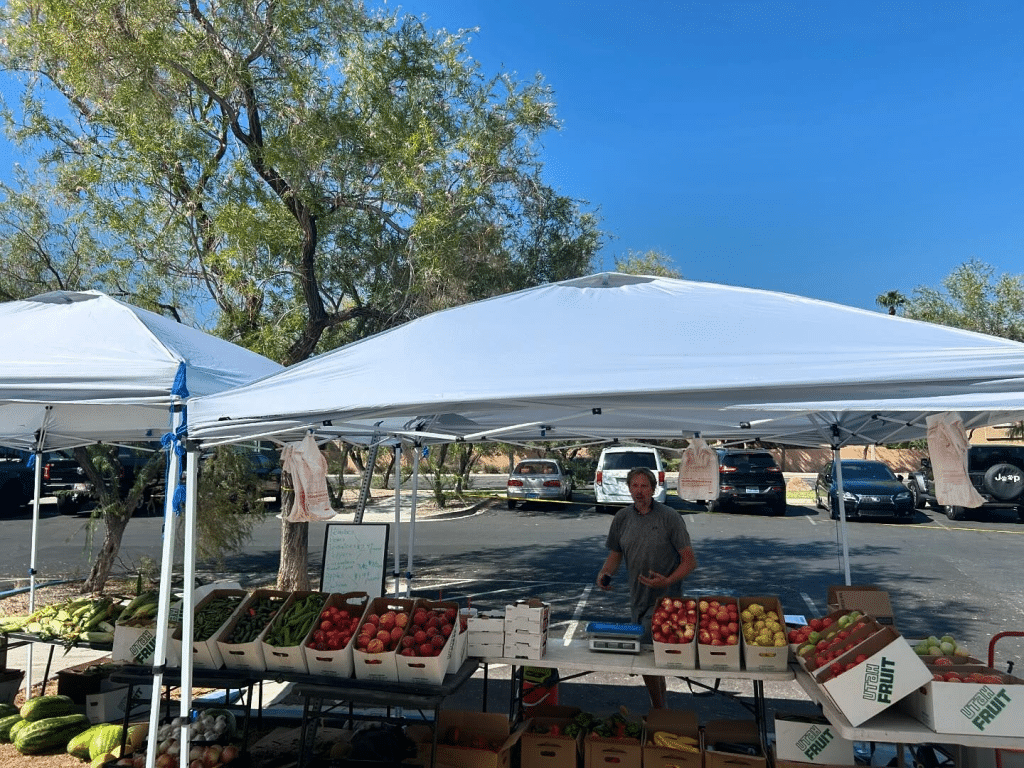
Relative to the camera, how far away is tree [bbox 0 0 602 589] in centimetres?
963

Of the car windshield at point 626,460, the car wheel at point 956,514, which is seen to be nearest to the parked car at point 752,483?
the car windshield at point 626,460

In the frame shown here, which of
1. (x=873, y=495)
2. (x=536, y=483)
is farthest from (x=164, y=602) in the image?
(x=536, y=483)

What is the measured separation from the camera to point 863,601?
6371 millimetres

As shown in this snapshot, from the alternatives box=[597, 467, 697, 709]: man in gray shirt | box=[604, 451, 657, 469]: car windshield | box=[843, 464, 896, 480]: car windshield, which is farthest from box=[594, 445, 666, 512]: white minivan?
box=[597, 467, 697, 709]: man in gray shirt

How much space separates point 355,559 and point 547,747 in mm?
3445

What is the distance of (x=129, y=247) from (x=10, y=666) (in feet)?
18.4

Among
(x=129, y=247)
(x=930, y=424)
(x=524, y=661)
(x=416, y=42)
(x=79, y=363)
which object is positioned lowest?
(x=524, y=661)

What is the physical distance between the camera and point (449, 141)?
11664mm

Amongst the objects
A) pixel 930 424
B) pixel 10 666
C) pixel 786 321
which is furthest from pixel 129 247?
pixel 930 424

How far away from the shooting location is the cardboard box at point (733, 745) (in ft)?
15.7

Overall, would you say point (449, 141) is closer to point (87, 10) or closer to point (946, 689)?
point (87, 10)

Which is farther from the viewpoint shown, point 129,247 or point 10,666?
point 129,247

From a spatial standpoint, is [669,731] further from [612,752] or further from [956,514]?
[956,514]

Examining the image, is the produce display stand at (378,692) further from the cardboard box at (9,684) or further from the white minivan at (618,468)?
the white minivan at (618,468)
